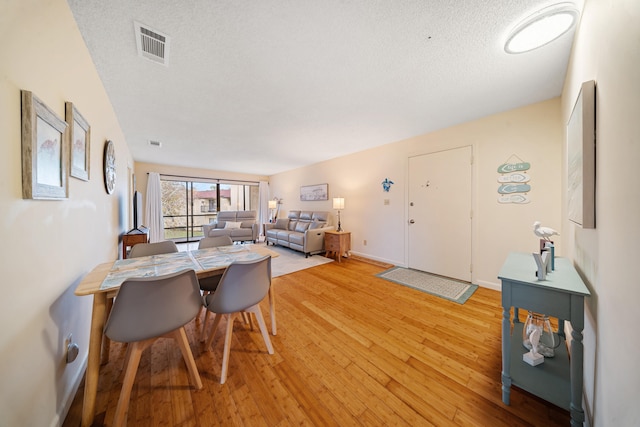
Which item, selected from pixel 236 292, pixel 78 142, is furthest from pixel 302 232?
pixel 78 142

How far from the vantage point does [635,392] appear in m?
0.61

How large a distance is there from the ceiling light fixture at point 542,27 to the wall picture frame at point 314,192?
3941 mm

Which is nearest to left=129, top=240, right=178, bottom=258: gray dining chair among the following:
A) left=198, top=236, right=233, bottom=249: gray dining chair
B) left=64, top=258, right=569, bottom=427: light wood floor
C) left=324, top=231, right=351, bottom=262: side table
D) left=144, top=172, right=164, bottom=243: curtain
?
left=198, top=236, right=233, bottom=249: gray dining chair

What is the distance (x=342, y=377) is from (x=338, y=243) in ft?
9.15

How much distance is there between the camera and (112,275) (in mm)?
1272

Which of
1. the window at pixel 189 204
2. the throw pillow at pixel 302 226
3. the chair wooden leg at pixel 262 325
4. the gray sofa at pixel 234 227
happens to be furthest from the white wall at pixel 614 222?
the window at pixel 189 204

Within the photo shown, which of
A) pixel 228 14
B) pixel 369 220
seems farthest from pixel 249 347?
pixel 369 220

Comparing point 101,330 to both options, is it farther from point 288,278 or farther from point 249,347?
point 288,278

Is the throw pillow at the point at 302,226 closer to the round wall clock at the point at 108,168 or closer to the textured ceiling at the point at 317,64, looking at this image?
the textured ceiling at the point at 317,64

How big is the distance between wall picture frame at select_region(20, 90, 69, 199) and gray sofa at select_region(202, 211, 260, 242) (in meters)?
4.64

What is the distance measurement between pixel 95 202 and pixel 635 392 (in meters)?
3.23

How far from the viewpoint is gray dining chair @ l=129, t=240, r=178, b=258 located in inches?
71.7

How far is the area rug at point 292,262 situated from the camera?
3.51m

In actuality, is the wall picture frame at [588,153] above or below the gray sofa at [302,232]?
above
